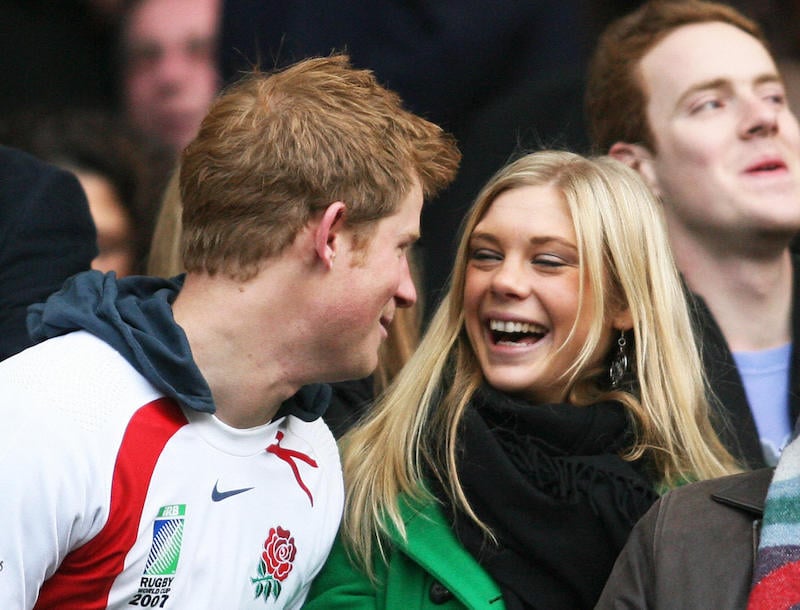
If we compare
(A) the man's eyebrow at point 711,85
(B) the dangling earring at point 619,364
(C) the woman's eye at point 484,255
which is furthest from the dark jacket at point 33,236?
(A) the man's eyebrow at point 711,85

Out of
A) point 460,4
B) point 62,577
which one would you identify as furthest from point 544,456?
point 460,4

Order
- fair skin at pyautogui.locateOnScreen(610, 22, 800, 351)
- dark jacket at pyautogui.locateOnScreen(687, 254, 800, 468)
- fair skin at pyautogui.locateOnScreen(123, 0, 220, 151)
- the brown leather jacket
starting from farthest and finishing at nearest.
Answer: fair skin at pyautogui.locateOnScreen(123, 0, 220, 151) < fair skin at pyautogui.locateOnScreen(610, 22, 800, 351) < dark jacket at pyautogui.locateOnScreen(687, 254, 800, 468) < the brown leather jacket

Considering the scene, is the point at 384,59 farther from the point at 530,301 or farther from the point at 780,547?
the point at 780,547

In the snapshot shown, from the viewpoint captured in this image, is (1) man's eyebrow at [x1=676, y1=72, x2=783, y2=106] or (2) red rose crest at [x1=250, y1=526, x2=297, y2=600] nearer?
(2) red rose crest at [x1=250, y1=526, x2=297, y2=600]

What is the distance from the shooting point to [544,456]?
297 cm

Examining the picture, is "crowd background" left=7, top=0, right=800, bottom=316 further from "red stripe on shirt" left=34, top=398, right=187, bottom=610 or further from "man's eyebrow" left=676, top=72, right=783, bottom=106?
"red stripe on shirt" left=34, top=398, right=187, bottom=610

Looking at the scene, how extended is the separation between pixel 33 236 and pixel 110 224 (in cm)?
144

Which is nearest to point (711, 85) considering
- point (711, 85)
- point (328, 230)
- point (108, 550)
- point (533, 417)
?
point (711, 85)

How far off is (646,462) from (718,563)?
640 mm

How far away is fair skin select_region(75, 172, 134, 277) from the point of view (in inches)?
168

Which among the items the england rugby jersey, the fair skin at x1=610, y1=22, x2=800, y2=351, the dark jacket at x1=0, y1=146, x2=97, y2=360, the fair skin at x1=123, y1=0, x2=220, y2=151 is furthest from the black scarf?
the fair skin at x1=123, y1=0, x2=220, y2=151

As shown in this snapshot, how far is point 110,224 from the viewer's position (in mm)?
4348

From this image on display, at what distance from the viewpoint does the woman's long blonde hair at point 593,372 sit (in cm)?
306

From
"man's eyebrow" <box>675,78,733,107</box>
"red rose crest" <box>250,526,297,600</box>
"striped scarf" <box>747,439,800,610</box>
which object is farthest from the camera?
"man's eyebrow" <box>675,78,733,107</box>
